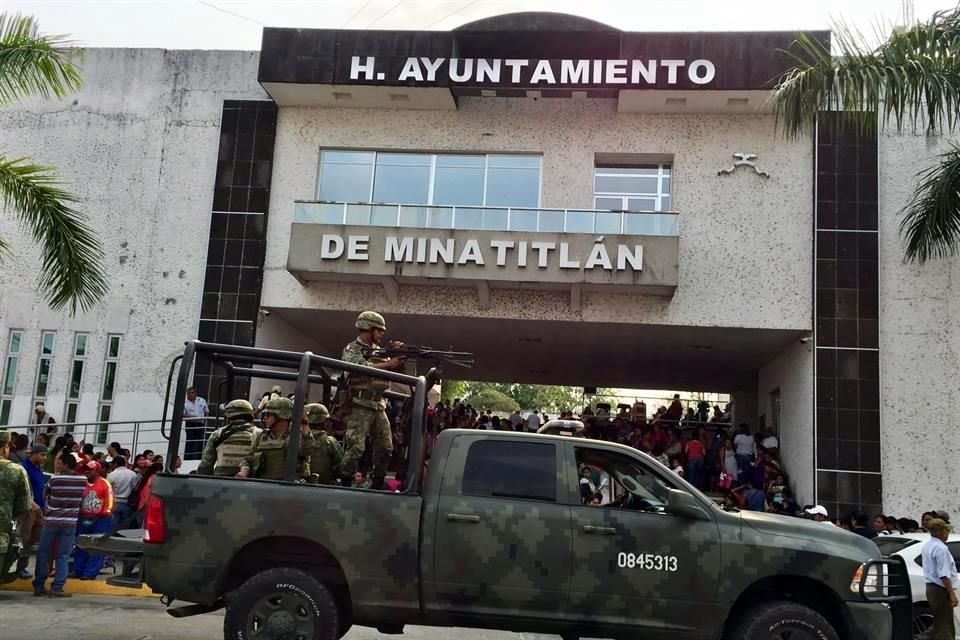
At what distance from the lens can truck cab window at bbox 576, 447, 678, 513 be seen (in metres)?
6.03

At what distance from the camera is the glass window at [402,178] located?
1689cm

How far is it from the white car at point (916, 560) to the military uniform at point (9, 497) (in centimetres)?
871

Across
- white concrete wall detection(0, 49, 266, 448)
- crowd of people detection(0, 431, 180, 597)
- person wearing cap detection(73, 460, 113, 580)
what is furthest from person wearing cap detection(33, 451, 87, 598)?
white concrete wall detection(0, 49, 266, 448)

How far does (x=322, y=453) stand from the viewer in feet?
22.8

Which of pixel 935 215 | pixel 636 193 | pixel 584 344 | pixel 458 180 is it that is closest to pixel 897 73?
Answer: pixel 935 215

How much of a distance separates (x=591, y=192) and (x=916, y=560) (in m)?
9.22

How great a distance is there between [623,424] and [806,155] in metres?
6.96

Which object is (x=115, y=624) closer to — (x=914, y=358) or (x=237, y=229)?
(x=237, y=229)

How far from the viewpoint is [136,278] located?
1677 centimetres

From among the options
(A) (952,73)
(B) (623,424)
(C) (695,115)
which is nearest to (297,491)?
(A) (952,73)

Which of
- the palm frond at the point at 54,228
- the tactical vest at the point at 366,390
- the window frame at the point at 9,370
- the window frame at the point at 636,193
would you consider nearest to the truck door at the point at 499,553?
the tactical vest at the point at 366,390

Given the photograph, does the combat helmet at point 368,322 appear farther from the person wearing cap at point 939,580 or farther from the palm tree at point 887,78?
the palm tree at point 887,78

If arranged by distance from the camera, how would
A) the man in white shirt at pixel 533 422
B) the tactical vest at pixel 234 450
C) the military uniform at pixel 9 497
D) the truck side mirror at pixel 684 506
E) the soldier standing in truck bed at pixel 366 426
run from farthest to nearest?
1. the man in white shirt at pixel 533 422
2. the military uniform at pixel 9 497
3. the soldier standing in truck bed at pixel 366 426
4. the tactical vest at pixel 234 450
5. the truck side mirror at pixel 684 506

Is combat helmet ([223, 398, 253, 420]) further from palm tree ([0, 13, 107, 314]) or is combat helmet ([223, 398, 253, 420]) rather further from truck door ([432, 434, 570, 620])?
palm tree ([0, 13, 107, 314])
